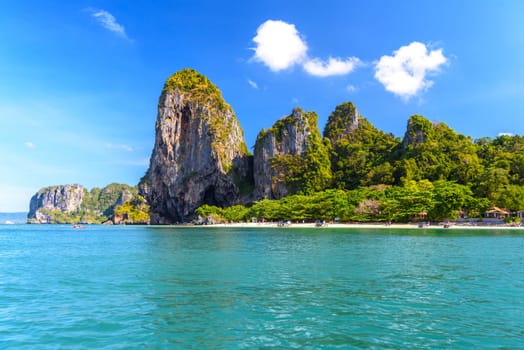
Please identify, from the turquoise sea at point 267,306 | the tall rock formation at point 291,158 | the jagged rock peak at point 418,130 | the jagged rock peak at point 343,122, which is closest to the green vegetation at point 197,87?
the tall rock formation at point 291,158

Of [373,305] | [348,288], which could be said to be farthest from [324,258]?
[373,305]

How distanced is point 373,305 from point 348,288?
2.48 meters

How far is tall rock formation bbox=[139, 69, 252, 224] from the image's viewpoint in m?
130

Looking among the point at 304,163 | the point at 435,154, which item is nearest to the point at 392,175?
the point at 435,154

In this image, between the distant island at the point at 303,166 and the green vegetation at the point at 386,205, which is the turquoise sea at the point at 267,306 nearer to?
the green vegetation at the point at 386,205

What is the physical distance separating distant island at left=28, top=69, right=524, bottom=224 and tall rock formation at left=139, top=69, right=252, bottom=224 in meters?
0.38

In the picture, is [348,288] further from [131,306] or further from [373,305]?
[131,306]

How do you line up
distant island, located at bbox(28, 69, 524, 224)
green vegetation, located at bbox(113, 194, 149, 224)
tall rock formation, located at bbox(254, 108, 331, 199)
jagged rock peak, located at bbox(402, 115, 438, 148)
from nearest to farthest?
distant island, located at bbox(28, 69, 524, 224), jagged rock peak, located at bbox(402, 115, 438, 148), tall rock formation, located at bbox(254, 108, 331, 199), green vegetation, located at bbox(113, 194, 149, 224)

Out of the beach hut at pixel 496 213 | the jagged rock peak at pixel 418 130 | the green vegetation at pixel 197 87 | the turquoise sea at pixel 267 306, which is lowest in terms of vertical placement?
the turquoise sea at pixel 267 306

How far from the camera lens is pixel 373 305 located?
11.1m

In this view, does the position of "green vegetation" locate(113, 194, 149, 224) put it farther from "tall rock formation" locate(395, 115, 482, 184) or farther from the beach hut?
the beach hut

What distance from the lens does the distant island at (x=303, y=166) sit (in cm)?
7875

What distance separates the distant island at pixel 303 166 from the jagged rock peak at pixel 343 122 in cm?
39

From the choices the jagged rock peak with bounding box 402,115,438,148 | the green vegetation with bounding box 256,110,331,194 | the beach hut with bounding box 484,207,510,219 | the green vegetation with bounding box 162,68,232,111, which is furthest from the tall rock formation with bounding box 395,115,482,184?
the green vegetation with bounding box 162,68,232,111
